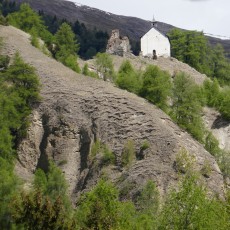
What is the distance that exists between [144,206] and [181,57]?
52.0m

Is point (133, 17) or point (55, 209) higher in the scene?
point (55, 209)

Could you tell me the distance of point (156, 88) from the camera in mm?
65625

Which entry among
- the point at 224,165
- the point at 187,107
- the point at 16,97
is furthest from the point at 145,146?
the point at 16,97

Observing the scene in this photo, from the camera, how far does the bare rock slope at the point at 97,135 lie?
55.5 meters

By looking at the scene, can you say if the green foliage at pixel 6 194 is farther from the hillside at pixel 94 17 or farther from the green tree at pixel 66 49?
the hillside at pixel 94 17

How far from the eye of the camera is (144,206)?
48.8 meters

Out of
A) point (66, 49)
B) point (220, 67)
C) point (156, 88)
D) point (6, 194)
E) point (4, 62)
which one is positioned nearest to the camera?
point (6, 194)

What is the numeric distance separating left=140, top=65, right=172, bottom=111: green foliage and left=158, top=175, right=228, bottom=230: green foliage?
1162 inches

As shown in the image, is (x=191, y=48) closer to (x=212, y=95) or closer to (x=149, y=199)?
(x=212, y=95)

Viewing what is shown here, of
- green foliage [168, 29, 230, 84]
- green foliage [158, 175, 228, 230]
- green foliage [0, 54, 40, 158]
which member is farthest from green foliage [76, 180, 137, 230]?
green foliage [168, 29, 230, 84]

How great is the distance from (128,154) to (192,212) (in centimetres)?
2212

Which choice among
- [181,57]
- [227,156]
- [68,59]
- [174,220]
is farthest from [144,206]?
[181,57]

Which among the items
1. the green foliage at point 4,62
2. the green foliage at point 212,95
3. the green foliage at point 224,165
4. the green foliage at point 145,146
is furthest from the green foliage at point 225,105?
the green foliage at point 4,62

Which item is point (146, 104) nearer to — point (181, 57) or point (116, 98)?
point (116, 98)
